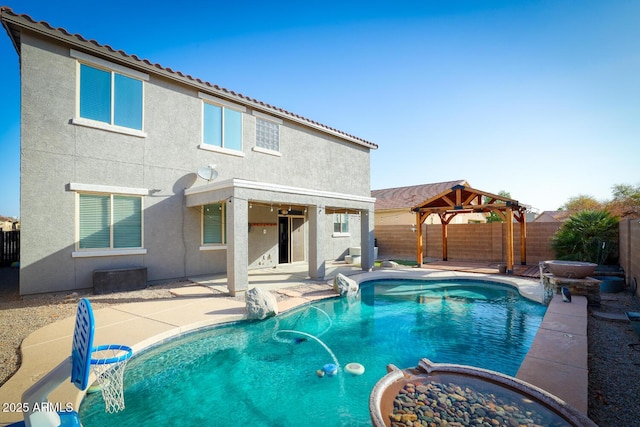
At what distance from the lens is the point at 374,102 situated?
15414 mm

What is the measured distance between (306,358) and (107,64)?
1147cm

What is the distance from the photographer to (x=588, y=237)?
1389cm

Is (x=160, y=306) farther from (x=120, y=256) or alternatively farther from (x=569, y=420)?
(x=569, y=420)

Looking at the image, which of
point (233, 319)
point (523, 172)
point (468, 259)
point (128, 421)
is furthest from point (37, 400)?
point (523, 172)

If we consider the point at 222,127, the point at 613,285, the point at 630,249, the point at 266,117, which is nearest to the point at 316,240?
the point at 222,127

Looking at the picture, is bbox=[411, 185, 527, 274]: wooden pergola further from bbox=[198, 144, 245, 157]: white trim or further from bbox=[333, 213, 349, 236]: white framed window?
bbox=[198, 144, 245, 157]: white trim

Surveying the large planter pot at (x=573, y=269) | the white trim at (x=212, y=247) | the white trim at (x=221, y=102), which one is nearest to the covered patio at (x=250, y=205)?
the white trim at (x=212, y=247)

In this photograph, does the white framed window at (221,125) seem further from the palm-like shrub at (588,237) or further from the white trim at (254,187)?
the palm-like shrub at (588,237)

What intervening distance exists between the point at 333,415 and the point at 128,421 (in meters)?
2.79

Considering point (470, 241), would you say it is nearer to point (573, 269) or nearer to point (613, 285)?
point (613, 285)

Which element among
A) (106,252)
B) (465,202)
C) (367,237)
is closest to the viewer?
(106,252)

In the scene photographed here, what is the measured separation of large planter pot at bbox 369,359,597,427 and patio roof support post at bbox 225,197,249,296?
6.77 meters

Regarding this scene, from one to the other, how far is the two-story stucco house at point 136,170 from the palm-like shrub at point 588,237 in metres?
9.17

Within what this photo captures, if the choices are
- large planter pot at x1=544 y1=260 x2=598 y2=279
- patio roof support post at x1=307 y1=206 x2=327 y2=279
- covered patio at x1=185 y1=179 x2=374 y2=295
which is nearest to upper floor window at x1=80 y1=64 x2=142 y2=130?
covered patio at x1=185 y1=179 x2=374 y2=295
